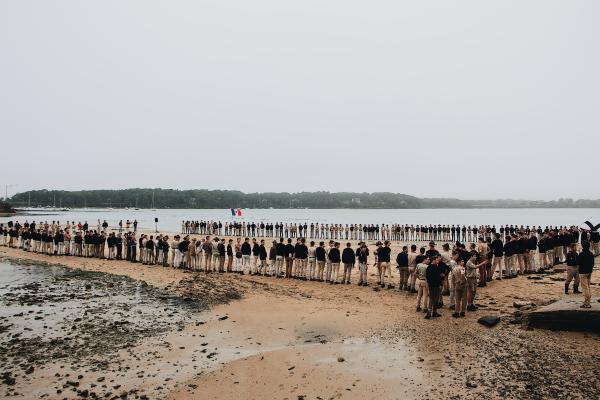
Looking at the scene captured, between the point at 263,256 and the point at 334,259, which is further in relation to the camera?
the point at 263,256

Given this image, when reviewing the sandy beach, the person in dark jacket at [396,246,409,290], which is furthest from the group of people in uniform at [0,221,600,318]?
the sandy beach

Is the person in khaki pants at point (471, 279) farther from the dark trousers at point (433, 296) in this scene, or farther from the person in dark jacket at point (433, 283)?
the dark trousers at point (433, 296)

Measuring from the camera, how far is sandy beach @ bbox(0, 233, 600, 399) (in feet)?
25.8

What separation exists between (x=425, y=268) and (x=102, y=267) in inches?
692

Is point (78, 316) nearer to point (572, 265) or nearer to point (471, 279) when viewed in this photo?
point (471, 279)

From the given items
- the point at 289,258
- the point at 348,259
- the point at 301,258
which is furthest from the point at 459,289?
the point at 289,258

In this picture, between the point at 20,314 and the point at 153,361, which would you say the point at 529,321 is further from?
the point at 20,314

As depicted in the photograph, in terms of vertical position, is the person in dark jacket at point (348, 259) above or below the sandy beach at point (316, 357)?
above

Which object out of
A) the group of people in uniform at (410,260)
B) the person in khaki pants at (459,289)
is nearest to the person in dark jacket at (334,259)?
the group of people in uniform at (410,260)

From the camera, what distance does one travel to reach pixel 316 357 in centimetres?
955

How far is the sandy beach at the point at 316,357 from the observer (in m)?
7.88

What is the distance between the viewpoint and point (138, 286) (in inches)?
696

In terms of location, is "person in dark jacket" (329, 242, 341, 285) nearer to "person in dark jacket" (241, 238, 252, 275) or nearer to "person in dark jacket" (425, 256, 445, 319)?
"person in dark jacket" (241, 238, 252, 275)

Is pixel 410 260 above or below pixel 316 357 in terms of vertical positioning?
above
